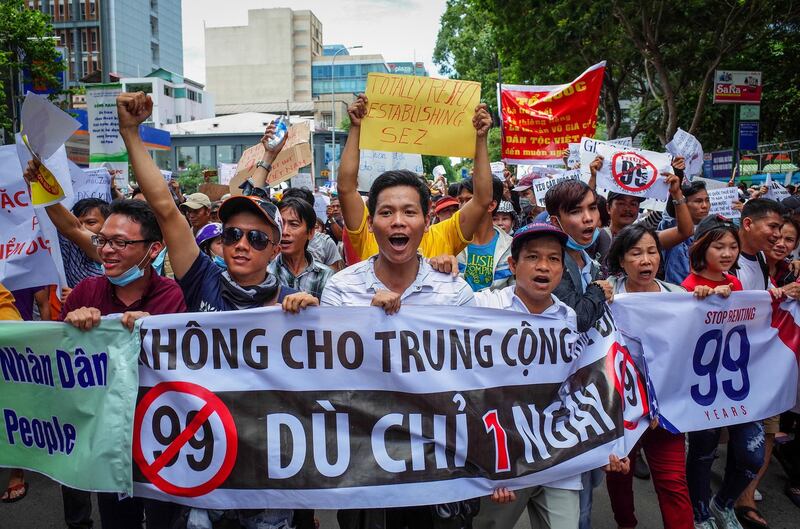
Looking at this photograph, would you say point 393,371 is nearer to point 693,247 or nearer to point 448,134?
point 448,134

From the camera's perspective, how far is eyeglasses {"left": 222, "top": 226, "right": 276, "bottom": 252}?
2979 millimetres

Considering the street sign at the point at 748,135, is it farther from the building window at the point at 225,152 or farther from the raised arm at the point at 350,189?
the building window at the point at 225,152

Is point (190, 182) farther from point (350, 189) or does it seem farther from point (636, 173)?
point (350, 189)

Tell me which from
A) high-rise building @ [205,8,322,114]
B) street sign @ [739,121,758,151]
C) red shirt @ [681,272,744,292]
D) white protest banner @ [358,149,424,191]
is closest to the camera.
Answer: red shirt @ [681,272,744,292]

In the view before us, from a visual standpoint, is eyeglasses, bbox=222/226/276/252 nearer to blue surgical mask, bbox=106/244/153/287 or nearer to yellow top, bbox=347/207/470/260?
blue surgical mask, bbox=106/244/153/287

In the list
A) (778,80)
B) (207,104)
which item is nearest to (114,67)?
(207,104)

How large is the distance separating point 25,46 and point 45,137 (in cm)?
2103

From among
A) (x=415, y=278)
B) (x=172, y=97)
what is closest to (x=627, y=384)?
(x=415, y=278)

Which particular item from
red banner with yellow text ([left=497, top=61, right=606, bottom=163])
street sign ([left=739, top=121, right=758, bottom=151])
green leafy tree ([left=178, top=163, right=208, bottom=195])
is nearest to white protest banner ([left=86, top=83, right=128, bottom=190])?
red banner with yellow text ([left=497, top=61, right=606, bottom=163])

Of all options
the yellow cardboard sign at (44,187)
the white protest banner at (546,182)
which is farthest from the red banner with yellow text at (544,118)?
the yellow cardboard sign at (44,187)

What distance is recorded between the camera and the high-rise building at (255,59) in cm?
10575

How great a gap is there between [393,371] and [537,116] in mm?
5093

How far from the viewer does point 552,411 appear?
3027 millimetres

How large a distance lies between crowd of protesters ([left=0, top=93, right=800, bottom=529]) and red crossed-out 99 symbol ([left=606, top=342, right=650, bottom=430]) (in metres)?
0.24
